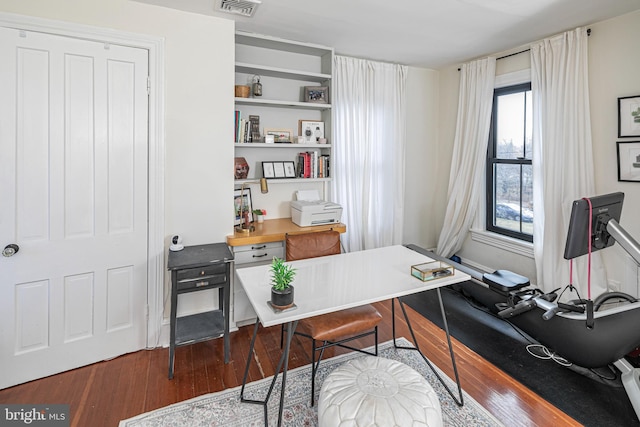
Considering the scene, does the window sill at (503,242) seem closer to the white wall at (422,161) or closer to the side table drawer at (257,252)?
the white wall at (422,161)

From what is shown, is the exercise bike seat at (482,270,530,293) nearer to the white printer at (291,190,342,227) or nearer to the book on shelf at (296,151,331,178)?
the white printer at (291,190,342,227)

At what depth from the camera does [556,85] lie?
2.93 metres

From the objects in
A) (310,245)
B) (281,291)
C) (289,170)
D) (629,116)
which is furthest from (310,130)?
(629,116)

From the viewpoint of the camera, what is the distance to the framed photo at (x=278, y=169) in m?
3.21

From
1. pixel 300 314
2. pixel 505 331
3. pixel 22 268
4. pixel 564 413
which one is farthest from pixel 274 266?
pixel 505 331

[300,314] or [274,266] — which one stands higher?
[274,266]

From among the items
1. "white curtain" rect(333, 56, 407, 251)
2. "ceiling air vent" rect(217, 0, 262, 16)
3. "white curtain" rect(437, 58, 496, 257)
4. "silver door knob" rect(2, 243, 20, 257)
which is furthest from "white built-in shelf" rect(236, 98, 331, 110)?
"silver door knob" rect(2, 243, 20, 257)

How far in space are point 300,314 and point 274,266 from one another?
265 mm

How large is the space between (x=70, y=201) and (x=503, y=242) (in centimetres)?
402

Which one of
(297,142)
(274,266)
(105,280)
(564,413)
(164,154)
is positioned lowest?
(564,413)

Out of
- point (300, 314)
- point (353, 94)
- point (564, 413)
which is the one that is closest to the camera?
point (300, 314)

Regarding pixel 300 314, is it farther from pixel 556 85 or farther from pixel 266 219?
pixel 556 85

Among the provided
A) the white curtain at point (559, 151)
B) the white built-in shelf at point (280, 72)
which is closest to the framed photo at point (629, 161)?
the white curtain at point (559, 151)

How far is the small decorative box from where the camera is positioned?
→ 6.04ft
